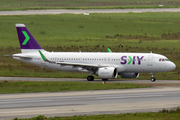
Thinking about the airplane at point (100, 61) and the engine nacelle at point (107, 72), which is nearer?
the engine nacelle at point (107, 72)

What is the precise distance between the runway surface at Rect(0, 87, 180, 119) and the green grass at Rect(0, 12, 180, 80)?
28.5 meters

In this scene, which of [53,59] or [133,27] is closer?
[53,59]

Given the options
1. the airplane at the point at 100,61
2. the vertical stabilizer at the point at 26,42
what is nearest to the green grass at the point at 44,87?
the airplane at the point at 100,61

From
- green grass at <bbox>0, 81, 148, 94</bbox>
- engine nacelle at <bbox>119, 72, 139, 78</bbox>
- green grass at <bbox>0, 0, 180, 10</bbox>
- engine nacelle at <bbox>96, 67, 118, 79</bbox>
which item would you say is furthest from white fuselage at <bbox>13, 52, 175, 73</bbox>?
green grass at <bbox>0, 0, 180, 10</bbox>

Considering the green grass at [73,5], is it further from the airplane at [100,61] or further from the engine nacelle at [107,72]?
the engine nacelle at [107,72]

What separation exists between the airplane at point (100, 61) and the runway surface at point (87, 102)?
1054cm

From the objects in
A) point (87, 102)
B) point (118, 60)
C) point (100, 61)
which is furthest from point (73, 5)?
point (87, 102)

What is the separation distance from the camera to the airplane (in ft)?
167

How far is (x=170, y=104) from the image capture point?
1251 inches

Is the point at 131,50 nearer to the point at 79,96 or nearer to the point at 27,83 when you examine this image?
the point at 27,83

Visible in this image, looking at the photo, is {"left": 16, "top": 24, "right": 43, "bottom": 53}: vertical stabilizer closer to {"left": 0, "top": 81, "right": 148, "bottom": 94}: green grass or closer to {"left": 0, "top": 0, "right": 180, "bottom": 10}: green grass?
{"left": 0, "top": 81, "right": 148, "bottom": 94}: green grass

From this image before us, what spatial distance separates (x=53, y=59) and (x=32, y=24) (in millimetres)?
51891

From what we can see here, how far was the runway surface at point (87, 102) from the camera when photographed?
28.7m

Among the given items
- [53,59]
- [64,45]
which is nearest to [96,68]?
[53,59]
